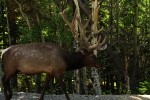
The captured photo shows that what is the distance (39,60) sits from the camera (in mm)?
8523

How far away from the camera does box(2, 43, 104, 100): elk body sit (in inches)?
334

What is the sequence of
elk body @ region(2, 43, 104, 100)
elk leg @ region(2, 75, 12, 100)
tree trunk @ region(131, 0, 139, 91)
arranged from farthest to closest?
1. tree trunk @ region(131, 0, 139, 91)
2. elk leg @ region(2, 75, 12, 100)
3. elk body @ region(2, 43, 104, 100)

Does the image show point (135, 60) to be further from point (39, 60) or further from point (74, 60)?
point (39, 60)

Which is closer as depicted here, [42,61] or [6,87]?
[42,61]

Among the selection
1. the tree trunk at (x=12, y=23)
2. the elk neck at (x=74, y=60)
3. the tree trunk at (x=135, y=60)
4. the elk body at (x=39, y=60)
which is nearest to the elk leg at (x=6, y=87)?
the elk body at (x=39, y=60)

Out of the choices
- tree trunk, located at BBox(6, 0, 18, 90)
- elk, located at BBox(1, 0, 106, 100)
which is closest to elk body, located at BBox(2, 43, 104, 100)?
elk, located at BBox(1, 0, 106, 100)

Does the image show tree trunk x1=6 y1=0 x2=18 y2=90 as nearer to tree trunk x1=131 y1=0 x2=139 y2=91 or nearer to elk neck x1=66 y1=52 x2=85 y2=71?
tree trunk x1=131 y1=0 x2=139 y2=91

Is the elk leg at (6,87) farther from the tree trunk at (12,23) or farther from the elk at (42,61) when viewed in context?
the tree trunk at (12,23)

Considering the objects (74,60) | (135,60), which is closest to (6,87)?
(74,60)

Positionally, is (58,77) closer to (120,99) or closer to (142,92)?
(120,99)

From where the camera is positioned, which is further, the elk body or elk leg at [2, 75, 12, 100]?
elk leg at [2, 75, 12, 100]

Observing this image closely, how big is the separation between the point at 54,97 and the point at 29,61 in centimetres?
160

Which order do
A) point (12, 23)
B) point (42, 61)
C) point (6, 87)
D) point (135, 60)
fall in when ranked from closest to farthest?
point (42, 61) < point (6, 87) < point (135, 60) < point (12, 23)

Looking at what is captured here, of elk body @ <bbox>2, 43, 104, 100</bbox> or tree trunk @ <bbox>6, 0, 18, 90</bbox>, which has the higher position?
tree trunk @ <bbox>6, 0, 18, 90</bbox>
